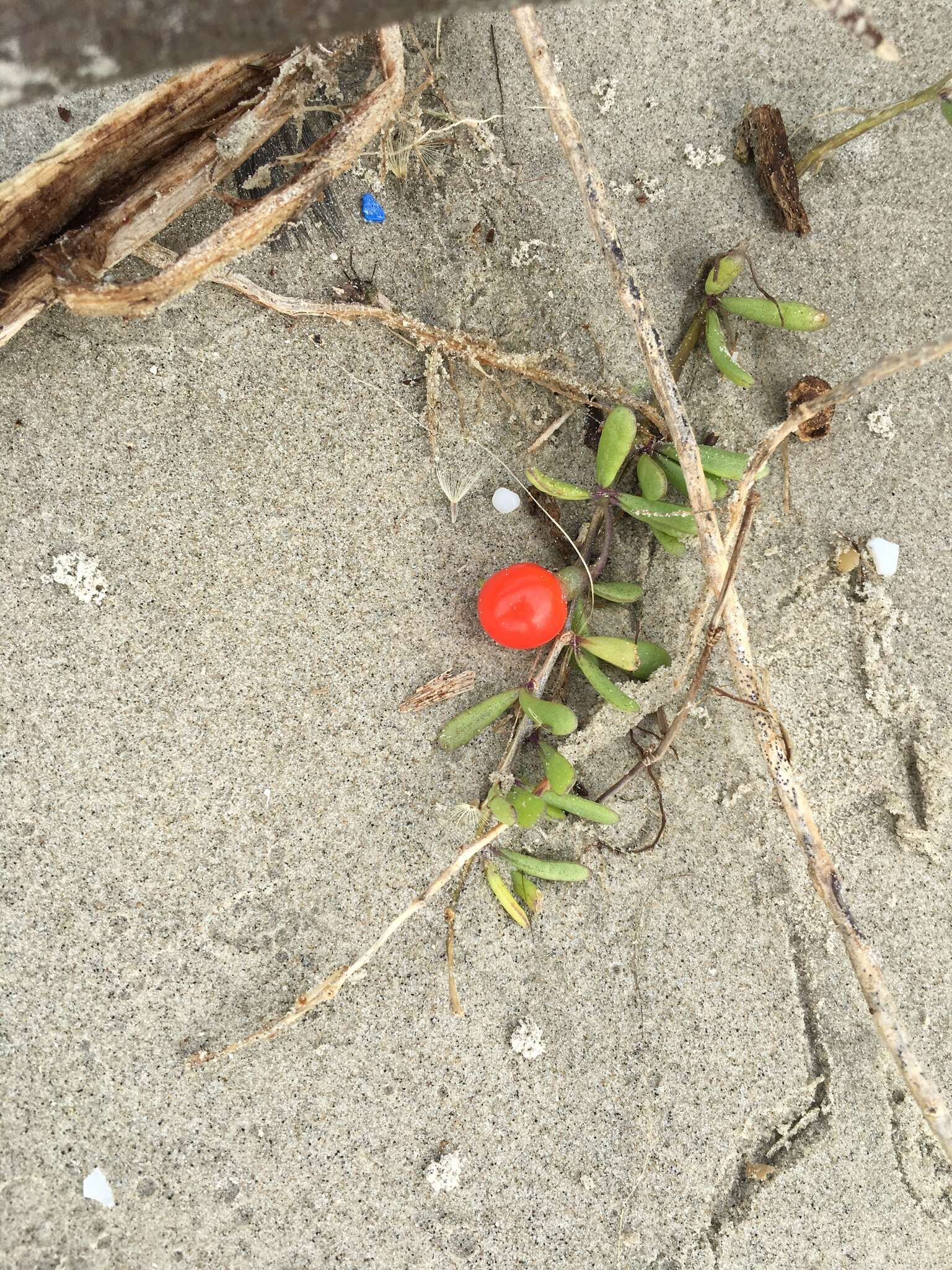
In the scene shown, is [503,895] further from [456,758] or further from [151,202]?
[151,202]

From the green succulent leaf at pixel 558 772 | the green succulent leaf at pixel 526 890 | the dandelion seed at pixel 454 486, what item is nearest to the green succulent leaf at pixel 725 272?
the dandelion seed at pixel 454 486

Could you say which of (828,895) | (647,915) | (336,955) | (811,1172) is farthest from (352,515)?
(811,1172)

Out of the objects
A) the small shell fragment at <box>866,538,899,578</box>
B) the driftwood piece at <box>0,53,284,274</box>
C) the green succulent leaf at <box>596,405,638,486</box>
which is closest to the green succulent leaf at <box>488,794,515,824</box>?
the green succulent leaf at <box>596,405,638,486</box>

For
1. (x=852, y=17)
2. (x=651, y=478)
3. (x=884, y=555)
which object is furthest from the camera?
(x=884, y=555)

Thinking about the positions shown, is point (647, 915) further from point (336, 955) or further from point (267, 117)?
point (267, 117)

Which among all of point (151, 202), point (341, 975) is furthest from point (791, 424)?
point (341, 975)
